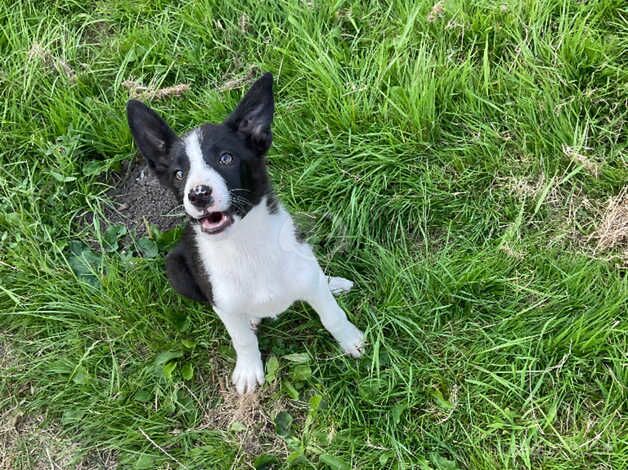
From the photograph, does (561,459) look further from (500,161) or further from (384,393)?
(500,161)

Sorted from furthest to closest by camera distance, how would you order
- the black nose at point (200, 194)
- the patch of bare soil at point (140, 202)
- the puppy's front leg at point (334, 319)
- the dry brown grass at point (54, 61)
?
the dry brown grass at point (54, 61)
the patch of bare soil at point (140, 202)
the puppy's front leg at point (334, 319)
the black nose at point (200, 194)

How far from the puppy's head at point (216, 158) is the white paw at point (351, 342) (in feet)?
2.92

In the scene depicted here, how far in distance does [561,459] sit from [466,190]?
54.1 inches

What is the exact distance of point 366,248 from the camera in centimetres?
376

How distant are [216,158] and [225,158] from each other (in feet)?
0.13

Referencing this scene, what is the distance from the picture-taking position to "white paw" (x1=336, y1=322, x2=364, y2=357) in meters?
3.52

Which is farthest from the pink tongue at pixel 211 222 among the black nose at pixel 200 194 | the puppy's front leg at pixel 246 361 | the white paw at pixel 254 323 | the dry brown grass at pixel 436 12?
the dry brown grass at pixel 436 12

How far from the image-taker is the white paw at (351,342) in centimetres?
352

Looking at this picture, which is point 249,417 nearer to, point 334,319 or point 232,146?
point 334,319

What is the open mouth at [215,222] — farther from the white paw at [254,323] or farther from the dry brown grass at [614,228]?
the dry brown grass at [614,228]

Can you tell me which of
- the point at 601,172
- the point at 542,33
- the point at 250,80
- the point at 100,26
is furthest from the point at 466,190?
the point at 100,26

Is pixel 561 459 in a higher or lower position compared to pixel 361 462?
higher

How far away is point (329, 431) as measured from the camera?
11.1 feet

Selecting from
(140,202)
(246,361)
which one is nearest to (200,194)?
(246,361)
